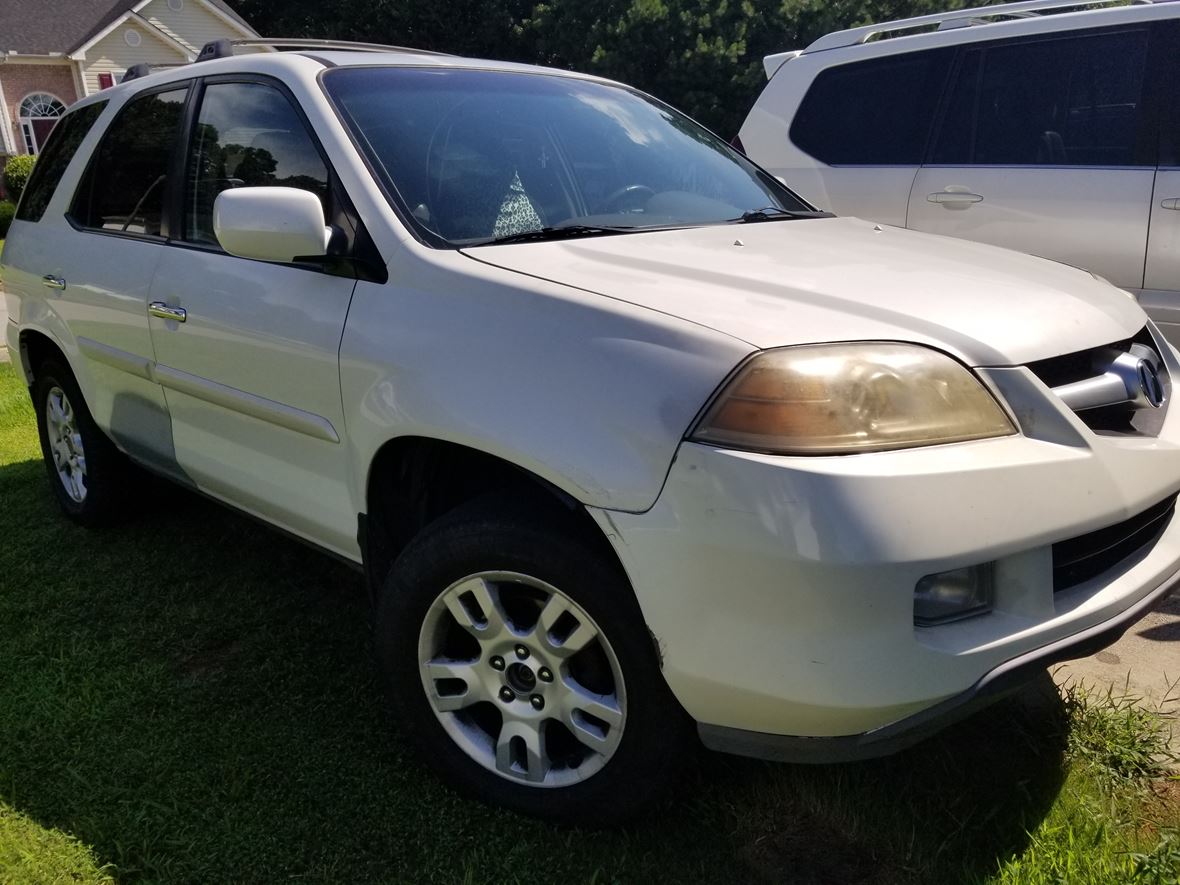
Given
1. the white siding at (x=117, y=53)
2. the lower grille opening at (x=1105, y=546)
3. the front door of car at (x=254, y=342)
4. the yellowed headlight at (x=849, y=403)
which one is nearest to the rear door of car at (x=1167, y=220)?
the lower grille opening at (x=1105, y=546)

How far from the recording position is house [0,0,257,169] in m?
26.9

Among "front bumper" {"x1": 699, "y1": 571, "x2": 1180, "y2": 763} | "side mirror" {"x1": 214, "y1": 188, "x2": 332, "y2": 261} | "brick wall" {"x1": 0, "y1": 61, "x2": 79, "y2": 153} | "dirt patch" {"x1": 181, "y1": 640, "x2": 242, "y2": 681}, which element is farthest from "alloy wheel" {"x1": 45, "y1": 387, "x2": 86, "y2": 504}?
"brick wall" {"x1": 0, "y1": 61, "x2": 79, "y2": 153}

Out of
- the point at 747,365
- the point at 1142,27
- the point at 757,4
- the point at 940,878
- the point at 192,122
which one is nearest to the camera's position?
the point at 747,365

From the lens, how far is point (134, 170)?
352 cm

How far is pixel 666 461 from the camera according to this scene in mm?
1801

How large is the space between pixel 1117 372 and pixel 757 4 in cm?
3191

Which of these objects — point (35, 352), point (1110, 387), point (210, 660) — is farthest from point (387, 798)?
point (35, 352)

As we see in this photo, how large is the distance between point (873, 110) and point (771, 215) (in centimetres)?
220

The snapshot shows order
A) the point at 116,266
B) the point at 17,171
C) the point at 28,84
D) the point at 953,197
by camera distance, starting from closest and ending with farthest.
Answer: the point at 116,266, the point at 953,197, the point at 17,171, the point at 28,84

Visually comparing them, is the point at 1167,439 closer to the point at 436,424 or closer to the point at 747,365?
the point at 747,365

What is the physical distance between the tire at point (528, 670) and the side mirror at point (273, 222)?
0.75 meters

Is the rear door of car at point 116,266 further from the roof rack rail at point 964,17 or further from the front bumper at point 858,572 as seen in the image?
the roof rack rail at point 964,17

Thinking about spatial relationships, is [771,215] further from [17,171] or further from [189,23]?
[189,23]

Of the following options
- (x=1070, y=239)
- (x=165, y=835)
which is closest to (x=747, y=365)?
(x=165, y=835)
